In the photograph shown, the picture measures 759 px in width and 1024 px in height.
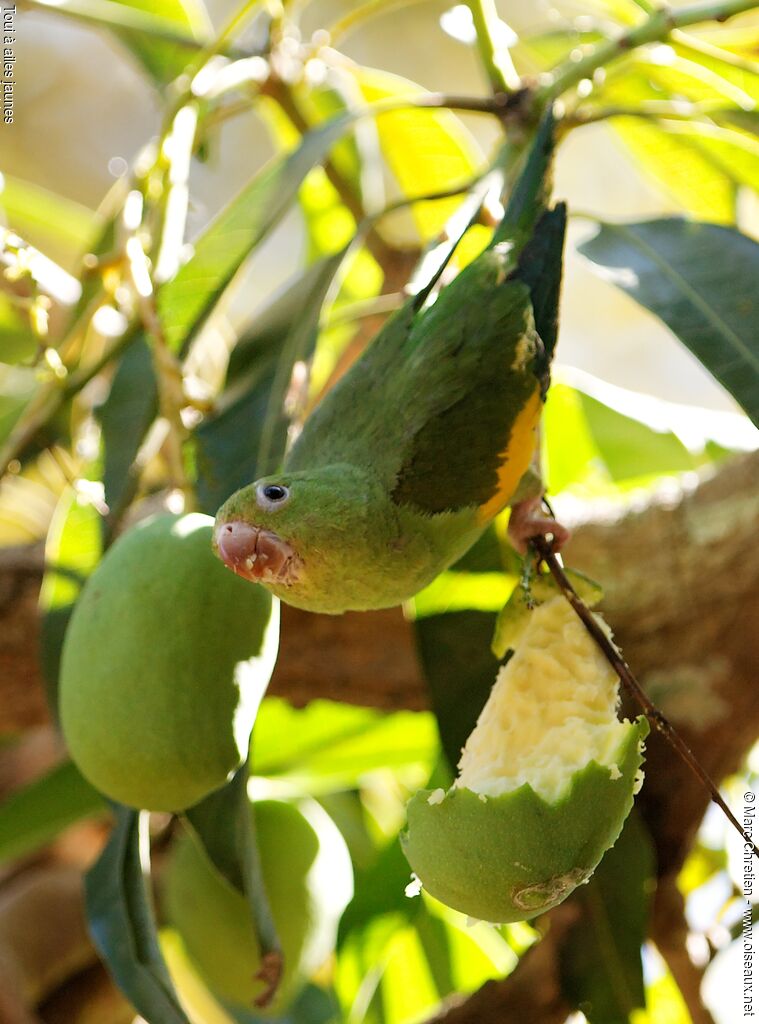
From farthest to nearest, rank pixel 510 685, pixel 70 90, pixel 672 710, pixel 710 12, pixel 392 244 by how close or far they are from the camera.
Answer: pixel 70 90, pixel 392 244, pixel 672 710, pixel 710 12, pixel 510 685

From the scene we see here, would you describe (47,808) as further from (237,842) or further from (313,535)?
(313,535)

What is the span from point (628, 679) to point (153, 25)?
0.76m

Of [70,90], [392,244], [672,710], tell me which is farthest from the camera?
[70,90]

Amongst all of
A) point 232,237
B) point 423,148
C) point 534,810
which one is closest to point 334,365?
point 423,148

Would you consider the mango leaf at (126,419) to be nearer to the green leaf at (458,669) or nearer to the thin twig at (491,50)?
the green leaf at (458,669)

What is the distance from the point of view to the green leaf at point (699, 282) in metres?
0.55

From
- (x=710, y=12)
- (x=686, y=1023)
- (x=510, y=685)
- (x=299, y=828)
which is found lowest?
(x=686, y=1023)

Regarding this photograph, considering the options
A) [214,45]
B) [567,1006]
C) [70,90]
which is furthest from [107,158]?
[567,1006]

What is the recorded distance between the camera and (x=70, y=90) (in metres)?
2.84

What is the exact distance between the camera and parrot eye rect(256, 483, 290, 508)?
0.48m

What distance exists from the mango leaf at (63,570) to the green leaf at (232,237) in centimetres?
15

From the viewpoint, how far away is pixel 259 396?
0.68 meters

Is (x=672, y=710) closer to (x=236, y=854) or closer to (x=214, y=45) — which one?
(x=236, y=854)

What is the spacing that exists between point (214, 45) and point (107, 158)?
2.25 meters
